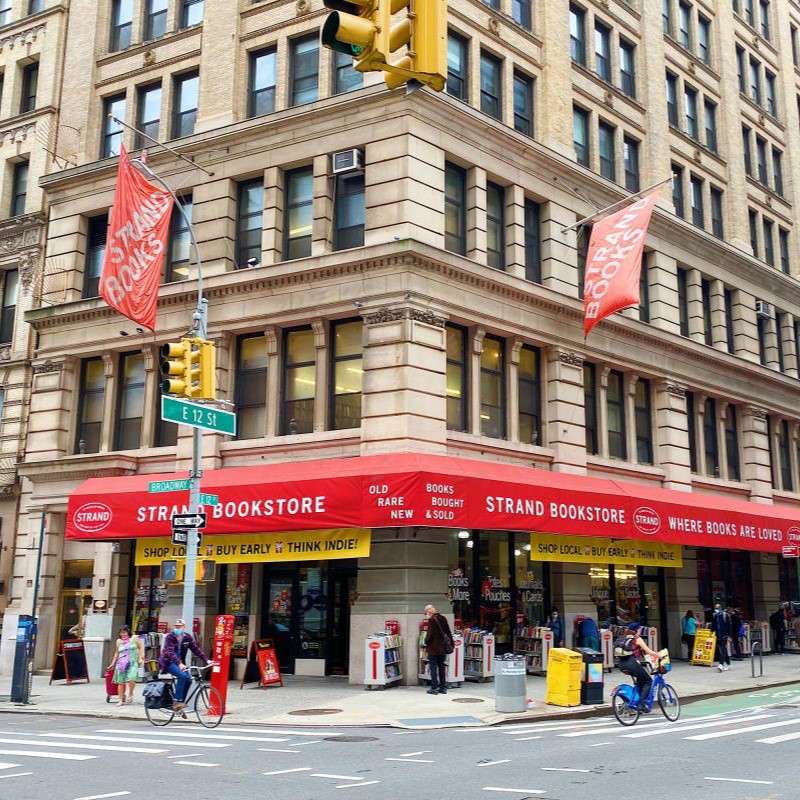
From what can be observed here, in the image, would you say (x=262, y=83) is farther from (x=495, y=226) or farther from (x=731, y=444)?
(x=731, y=444)

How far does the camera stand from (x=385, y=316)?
2227 cm

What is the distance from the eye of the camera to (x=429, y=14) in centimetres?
640

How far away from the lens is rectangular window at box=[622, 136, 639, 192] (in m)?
31.7

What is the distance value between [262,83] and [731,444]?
67.0ft

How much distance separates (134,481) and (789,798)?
1870 cm

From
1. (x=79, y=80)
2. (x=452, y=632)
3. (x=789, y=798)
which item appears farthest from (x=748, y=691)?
(x=79, y=80)

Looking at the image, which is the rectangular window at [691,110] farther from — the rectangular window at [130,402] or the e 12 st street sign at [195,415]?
the e 12 st street sign at [195,415]

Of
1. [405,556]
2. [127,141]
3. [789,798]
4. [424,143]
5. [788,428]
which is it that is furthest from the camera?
[788,428]

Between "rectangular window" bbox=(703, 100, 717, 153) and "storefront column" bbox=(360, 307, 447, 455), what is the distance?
65.9ft

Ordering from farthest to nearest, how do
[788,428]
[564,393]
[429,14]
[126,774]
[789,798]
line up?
[788,428]
[564,393]
[126,774]
[789,798]
[429,14]

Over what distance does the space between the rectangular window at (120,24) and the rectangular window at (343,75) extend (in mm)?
8645

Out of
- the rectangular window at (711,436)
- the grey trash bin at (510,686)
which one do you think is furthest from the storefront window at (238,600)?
the rectangular window at (711,436)

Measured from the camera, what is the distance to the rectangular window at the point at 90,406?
1073 inches

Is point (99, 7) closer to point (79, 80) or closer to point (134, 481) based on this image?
point (79, 80)
